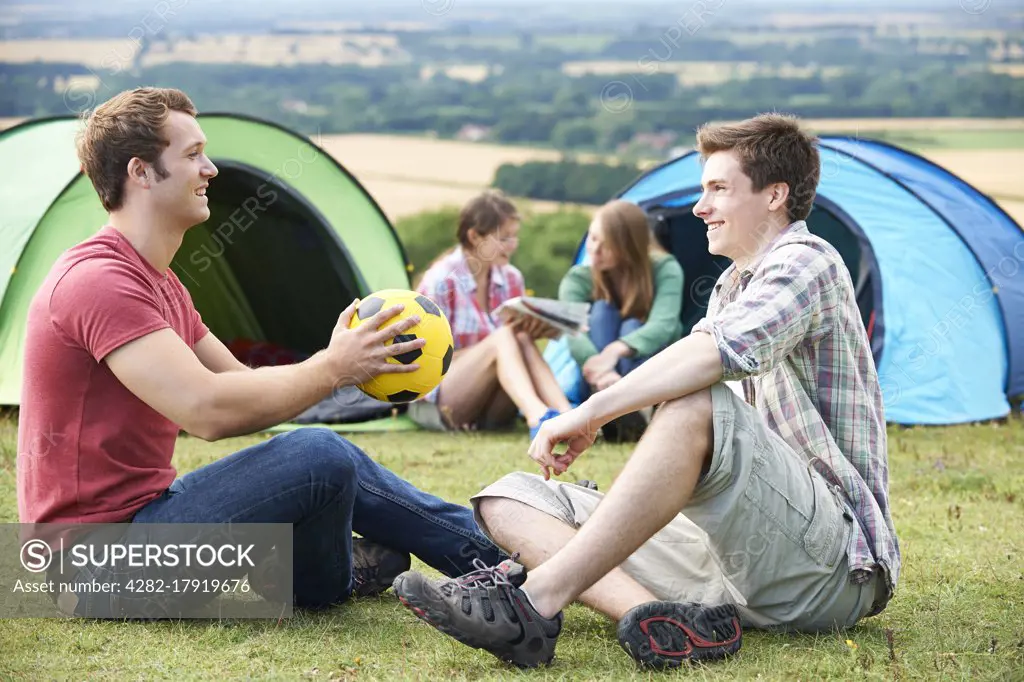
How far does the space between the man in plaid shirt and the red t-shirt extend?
881 millimetres

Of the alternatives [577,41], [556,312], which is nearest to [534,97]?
[577,41]

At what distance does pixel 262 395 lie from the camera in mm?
2848

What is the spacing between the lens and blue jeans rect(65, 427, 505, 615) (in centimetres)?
296

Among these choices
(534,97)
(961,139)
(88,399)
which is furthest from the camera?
(534,97)

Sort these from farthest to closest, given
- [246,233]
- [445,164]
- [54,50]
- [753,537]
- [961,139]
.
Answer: [54,50] < [445,164] < [961,139] < [246,233] < [753,537]

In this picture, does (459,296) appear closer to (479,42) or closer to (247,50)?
(247,50)

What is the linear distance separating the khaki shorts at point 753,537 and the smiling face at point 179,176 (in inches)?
45.6

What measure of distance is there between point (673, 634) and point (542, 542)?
0.43 metres

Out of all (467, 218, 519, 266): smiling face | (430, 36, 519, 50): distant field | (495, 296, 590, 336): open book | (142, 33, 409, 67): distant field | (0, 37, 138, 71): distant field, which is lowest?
(430, 36, 519, 50): distant field

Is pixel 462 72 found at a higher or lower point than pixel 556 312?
lower

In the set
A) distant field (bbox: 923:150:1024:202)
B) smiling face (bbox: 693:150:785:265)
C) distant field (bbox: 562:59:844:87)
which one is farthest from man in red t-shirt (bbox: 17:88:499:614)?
distant field (bbox: 562:59:844:87)

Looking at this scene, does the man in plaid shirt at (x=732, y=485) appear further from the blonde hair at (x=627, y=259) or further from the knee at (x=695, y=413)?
the blonde hair at (x=627, y=259)

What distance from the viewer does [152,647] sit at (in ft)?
9.64

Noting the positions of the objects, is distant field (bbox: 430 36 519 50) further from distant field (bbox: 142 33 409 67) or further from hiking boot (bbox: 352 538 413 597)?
hiking boot (bbox: 352 538 413 597)
